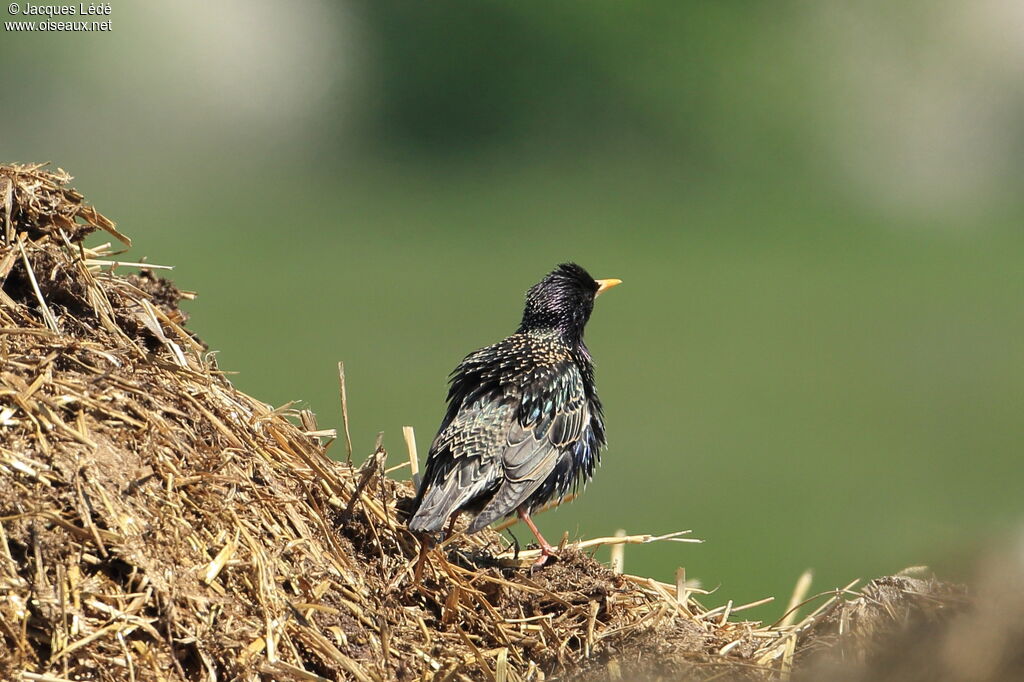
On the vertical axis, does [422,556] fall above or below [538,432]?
below

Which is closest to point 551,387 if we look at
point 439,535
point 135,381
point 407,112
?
point 439,535

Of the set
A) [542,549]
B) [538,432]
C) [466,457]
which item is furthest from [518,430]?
[542,549]

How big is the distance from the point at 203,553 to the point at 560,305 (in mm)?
3637

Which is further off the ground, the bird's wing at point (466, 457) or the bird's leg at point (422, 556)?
the bird's wing at point (466, 457)

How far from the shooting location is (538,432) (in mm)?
7586

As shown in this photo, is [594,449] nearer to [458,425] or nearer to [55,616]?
[458,425]

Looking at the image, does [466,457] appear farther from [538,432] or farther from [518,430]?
[538,432]

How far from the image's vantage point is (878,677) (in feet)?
14.4

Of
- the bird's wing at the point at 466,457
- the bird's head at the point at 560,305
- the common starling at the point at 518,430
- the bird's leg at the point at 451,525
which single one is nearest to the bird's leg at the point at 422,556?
the common starling at the point at 518,430

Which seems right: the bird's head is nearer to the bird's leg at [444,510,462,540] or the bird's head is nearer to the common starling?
the common starling

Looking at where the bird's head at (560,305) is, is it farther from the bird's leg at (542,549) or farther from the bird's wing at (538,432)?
the bird's leg at (542,549)

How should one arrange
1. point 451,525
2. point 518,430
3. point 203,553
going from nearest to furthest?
point 203,553 → point 451,525 → point 518,430

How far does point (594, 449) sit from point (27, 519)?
3895mm

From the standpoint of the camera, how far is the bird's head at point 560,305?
8672 millimetres
